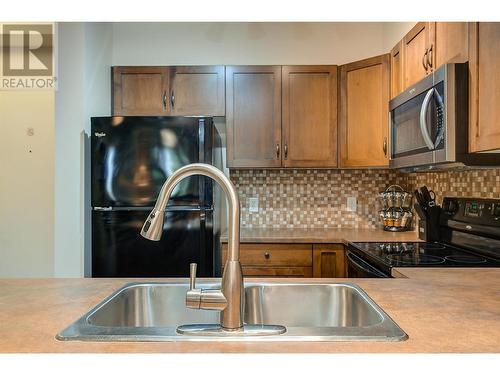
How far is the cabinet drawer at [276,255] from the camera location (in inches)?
105

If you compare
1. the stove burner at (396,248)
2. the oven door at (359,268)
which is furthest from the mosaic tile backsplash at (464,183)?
the oven door at (359,268)

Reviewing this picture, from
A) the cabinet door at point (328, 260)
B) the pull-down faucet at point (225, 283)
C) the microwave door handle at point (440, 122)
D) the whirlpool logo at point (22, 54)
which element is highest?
the whirlpool logo at point (22, 54)

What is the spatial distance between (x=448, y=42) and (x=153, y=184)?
5.68ft

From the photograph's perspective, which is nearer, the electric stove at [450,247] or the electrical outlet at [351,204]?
the electric stove at [450,247]

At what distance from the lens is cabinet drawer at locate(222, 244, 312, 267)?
268 cm

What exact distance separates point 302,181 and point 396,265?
1538 mm

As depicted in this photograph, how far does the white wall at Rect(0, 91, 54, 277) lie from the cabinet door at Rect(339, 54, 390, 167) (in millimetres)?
2325

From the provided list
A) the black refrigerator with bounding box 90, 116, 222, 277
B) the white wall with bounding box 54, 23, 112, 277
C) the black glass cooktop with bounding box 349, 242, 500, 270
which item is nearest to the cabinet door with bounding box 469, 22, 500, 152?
the black glass cooktop with bounding box 349, 242, 500, 270

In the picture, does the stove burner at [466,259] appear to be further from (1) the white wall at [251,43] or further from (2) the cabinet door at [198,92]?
(1) the white wall at [251,43]

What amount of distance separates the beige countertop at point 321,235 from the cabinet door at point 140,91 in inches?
41.8

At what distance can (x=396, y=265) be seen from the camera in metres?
1.85

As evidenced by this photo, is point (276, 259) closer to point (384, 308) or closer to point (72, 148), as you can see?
point (72, 148)

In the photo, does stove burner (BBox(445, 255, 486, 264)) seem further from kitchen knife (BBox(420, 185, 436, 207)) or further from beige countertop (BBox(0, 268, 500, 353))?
kitchen knife (BBox(420, 185, 436, 207))
